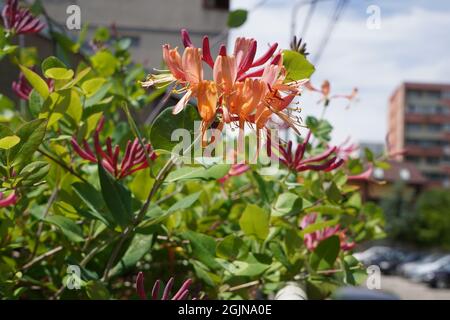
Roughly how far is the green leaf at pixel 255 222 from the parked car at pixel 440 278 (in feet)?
49.8

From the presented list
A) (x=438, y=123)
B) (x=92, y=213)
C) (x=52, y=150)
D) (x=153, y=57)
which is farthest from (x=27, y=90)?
(x=438, y=123)

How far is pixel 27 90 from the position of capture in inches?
40.3

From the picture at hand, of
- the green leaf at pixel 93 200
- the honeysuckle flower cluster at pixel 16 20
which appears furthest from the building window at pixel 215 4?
the green leaf at pixel 93 200

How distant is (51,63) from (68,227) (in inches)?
8.5

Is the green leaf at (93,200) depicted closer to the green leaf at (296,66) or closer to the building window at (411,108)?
the green leaf at (296,66)

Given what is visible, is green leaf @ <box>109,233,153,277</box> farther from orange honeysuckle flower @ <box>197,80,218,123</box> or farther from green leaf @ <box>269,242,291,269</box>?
orange honeysuckle flower @ <box>197,80,218,123</box>

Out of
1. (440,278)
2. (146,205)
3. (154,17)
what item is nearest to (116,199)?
(146,205)

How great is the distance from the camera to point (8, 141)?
0.60 m

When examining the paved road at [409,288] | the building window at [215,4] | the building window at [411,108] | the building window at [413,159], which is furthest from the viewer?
the building window at [411,108]

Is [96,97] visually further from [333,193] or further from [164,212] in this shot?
[333,193]

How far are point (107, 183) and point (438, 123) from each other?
4258 centimetres

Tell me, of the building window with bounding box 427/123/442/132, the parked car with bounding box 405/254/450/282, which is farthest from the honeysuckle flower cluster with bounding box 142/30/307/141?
the building window with bounding box 427/123/442/132

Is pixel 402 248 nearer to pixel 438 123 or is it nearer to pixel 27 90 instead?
pixel 438 123

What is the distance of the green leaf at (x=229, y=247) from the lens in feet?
2.63
